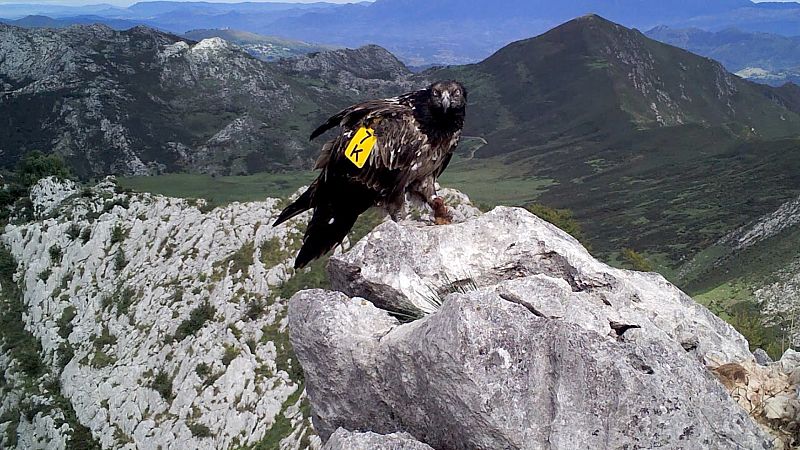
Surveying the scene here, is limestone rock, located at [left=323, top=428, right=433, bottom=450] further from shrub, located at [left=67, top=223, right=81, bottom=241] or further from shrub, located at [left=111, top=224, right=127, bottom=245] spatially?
shrub, located at [left=67, top=223, right=81, bottom=241]

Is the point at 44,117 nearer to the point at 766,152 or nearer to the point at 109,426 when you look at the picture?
the point at 109,426

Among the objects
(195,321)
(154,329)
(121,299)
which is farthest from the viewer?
(121,299)

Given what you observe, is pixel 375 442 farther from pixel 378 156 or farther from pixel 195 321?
pixel 195 321

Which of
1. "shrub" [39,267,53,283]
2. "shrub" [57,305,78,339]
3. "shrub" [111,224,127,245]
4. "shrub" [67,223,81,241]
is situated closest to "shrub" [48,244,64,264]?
"shrub" [39,267,53,283]

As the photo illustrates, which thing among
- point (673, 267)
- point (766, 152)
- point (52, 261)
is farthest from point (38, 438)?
point (766, 152)

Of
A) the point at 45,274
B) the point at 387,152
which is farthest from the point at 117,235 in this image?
the point at 387,152

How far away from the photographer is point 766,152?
452ft

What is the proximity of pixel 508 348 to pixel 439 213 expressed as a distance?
5.09m

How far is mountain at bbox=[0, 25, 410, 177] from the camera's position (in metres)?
148

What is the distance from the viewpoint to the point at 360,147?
32.9 feet

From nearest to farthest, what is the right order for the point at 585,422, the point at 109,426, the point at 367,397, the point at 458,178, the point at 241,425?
the point at 585,422 < the point at 367,397 < the point at 241,425 < the point at 109,426 < the point at 458,178

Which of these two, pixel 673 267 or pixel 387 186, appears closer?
pixel 387 186

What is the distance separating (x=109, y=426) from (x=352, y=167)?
30.2 m

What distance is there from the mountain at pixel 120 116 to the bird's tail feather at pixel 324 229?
476 feet
